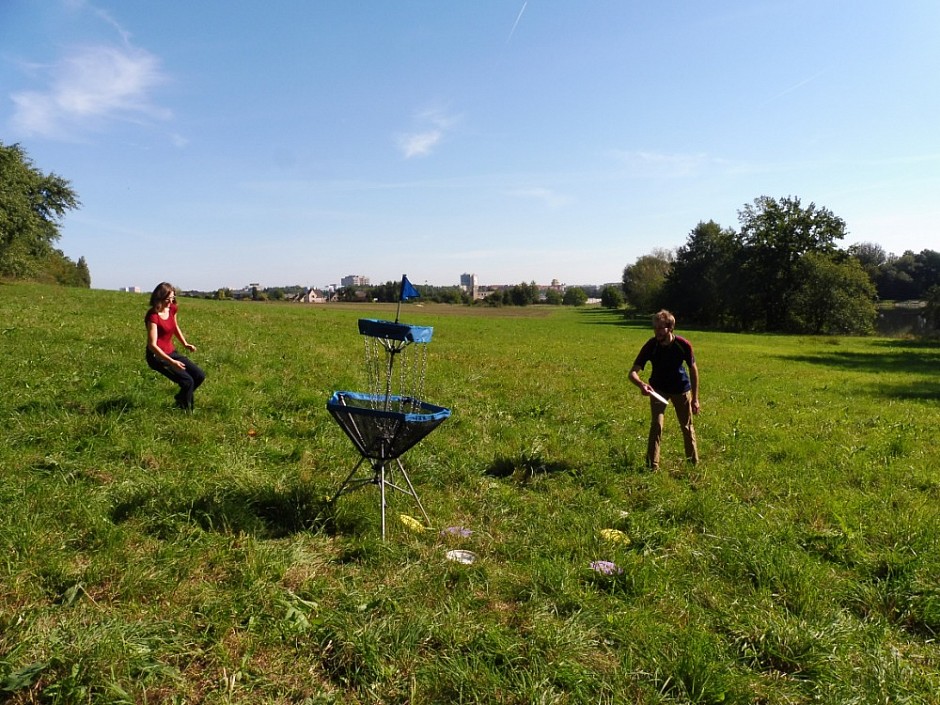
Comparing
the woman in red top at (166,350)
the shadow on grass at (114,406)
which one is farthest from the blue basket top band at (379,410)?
the shadow on grass at (114,406)

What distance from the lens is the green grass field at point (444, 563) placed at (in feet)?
9.94

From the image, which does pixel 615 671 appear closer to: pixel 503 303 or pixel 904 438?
pixel 904 438

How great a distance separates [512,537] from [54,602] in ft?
11.2

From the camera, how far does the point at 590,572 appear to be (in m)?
4.29

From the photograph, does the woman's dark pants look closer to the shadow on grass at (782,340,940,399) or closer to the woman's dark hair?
the woman's dark hair

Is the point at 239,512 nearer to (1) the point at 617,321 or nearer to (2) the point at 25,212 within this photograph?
(2) the point at 25,212

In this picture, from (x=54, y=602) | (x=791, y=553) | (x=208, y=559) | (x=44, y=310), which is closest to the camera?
(x=54, y=602)

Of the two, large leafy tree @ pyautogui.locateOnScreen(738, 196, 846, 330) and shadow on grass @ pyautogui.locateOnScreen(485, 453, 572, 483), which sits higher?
large leafy tree @ pyautogui.locateOnScreen(738, 196, 846, 330)

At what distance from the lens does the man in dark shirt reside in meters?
7.24

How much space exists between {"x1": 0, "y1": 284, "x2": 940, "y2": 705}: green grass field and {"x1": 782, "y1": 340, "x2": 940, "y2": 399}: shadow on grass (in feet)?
29.1

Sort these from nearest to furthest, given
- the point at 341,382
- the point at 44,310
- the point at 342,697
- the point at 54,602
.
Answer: the point at 342,697
the point at 54,602
the point at 341,382
the point at 44,310

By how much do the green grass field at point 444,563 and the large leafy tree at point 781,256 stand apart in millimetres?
59382

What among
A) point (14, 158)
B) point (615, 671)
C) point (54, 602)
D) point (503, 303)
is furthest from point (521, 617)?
point (503, 303)

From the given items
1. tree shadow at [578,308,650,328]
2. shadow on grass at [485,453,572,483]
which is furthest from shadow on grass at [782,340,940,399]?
tree shadow at [578,308,650,328]
